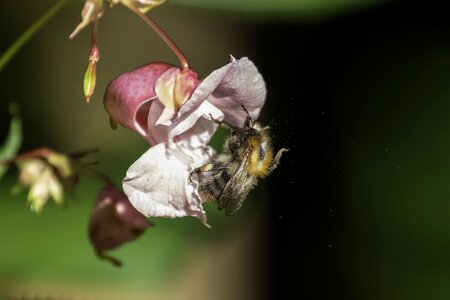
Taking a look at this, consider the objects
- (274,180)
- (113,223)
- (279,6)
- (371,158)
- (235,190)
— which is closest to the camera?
(235,190)

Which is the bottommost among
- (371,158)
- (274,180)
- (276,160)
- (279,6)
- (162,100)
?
(371,158)

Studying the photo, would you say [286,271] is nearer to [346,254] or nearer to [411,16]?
[346,254]

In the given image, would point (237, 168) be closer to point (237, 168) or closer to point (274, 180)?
point (237, 168)

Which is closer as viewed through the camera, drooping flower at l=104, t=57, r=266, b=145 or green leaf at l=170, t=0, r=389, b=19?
drooping flower at l=104, t=57, r=266, b=145

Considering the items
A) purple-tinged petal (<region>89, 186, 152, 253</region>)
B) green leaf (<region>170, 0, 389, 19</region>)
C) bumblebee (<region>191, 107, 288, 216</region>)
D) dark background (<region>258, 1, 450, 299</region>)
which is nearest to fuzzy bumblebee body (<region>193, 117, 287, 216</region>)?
bumblebee (<region>191, 107, 288, 216</region>)

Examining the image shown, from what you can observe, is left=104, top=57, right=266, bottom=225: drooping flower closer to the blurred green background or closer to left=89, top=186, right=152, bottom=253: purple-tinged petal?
left=89, top=186, right=152, bottom=253: purple-tinged petal

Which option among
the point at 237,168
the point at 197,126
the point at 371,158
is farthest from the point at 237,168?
the point at 371,158
